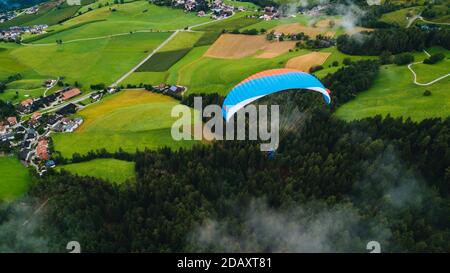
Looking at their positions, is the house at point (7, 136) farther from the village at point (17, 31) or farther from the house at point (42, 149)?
the village at point (17, 31)

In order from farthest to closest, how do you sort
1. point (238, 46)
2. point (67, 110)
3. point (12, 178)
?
point (238, 46) → point (67, 110) → point (12, 178)

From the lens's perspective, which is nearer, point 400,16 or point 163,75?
point 163,75

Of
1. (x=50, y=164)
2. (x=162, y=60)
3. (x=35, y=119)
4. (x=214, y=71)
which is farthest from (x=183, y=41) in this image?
(x=50, y=164)

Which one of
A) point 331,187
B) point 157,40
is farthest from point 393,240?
point 157,40

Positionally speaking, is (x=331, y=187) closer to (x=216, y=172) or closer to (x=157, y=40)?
(x=216, y=172)

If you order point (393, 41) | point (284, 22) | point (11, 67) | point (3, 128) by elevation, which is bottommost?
point (3, 128)

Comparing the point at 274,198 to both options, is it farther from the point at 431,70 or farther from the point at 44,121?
the point at 44,121
